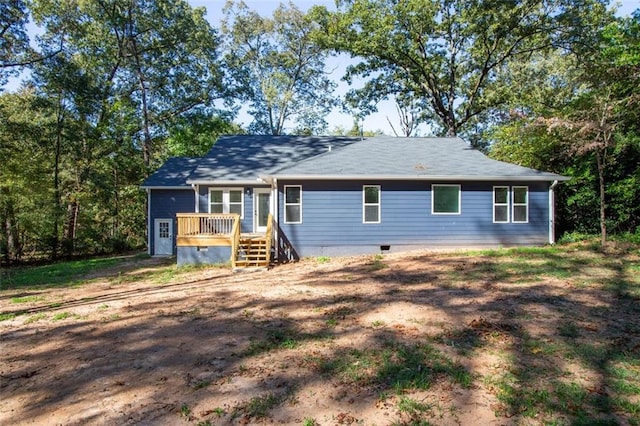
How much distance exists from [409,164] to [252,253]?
6.33 meters

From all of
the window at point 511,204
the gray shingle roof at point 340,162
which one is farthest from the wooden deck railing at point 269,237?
the window at point 511,204

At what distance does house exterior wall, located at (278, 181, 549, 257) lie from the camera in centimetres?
1288

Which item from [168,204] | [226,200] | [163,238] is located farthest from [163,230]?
[226,200]

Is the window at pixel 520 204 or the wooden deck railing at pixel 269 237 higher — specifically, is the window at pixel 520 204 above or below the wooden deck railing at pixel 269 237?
above

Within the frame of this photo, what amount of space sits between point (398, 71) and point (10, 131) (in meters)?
20.1

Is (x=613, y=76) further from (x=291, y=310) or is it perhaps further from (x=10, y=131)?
(x=10, y=131)

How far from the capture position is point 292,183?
12820 millimetres

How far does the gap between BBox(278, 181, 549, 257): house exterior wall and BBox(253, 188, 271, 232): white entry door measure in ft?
5.10

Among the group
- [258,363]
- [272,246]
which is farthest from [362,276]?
[258,363]

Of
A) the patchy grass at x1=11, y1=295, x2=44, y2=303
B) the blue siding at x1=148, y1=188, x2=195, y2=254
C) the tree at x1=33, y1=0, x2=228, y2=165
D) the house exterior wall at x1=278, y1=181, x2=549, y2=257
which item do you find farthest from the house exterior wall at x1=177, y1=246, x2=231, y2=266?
the tree at x1=33, y1=0, x2=228, y2=165

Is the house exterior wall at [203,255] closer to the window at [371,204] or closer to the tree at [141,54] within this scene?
the window at [371,204]

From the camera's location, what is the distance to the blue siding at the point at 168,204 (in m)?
17.2

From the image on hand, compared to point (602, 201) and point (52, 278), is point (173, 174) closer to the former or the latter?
point (52, 278)

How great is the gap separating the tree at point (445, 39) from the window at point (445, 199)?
10.7 metres
